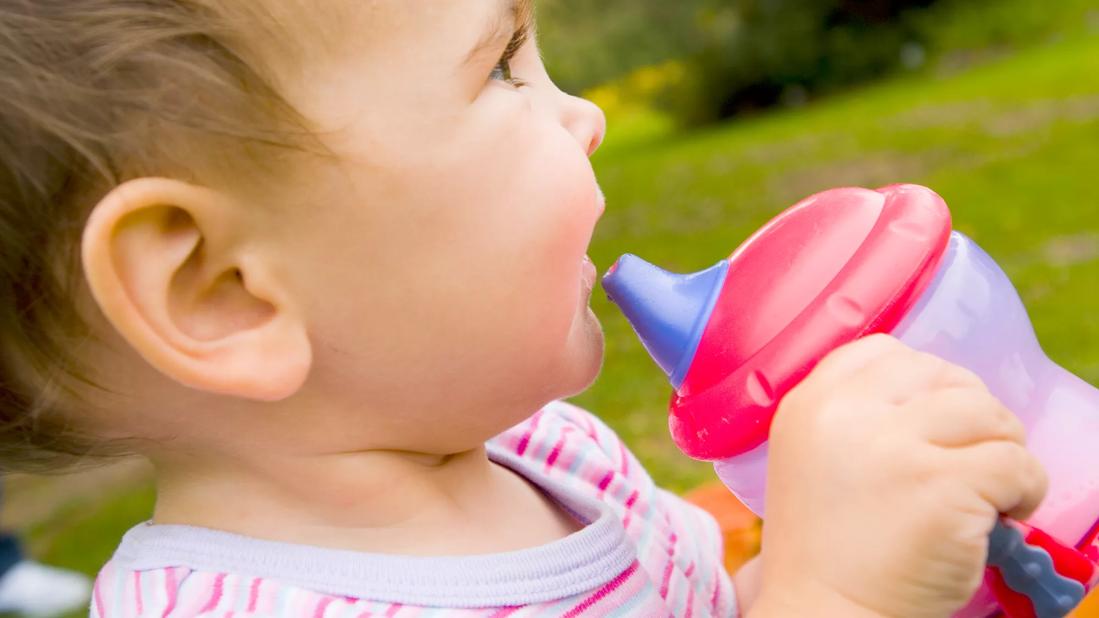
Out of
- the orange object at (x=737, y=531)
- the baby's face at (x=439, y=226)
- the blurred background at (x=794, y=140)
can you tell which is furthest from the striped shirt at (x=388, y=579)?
the blurred background at (x=794, y=140)

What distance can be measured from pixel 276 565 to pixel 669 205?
7529mm

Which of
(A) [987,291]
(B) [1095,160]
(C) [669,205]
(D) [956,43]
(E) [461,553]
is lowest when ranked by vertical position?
(D) [956,43]

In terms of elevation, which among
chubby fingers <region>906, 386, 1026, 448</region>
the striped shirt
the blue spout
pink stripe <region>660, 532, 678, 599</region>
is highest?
the blue spout

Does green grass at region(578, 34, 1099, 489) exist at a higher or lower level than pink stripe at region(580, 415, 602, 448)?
lower

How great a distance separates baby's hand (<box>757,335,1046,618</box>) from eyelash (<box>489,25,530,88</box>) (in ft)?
1.27

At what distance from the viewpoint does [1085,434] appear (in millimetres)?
1102

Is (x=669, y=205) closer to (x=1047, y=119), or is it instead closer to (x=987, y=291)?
(x=1047, y=119)

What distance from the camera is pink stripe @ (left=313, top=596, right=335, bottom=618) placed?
43.1 inches

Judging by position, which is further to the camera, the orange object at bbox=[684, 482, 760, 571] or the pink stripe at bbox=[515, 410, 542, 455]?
the orange object at bbox=[684, 482, 760, 571]

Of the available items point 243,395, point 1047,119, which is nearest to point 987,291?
point 243,395

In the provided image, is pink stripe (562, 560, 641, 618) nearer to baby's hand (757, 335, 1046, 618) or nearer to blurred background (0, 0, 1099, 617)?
baby's hand (757, 335, 1046, 618)

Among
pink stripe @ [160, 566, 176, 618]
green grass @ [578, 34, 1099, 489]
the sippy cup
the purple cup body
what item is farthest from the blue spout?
green grass @ [578, 34, 1099, 489]

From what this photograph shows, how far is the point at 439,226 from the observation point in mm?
1083

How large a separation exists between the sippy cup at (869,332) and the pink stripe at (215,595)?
0.42 m
